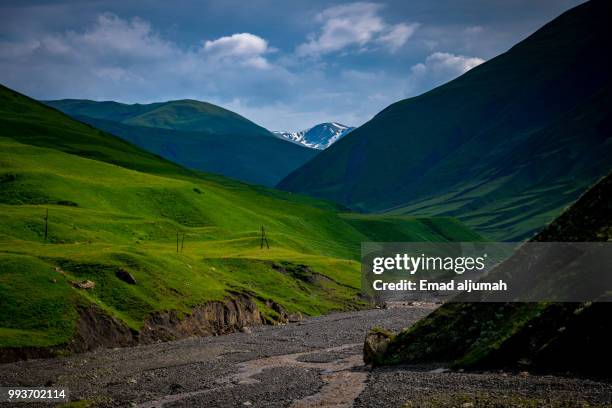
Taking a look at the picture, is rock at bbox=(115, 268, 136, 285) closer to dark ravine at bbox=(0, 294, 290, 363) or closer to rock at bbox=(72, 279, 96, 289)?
rock at bbox=(72, 279, 96, 289)

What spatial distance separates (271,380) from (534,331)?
79.3ft

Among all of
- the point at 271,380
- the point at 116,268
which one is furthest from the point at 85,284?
the point at 271,380

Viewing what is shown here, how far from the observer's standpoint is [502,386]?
4772 cm

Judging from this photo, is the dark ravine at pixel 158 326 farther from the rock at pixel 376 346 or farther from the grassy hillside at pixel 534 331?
the grassy hillside at pixel 534 331

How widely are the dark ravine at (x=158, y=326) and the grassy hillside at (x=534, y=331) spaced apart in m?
36.1

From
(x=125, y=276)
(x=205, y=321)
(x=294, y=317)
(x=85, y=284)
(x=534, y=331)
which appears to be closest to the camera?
(x=534, y=331)

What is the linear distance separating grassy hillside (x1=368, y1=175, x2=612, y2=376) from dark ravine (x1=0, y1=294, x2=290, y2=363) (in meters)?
36.1

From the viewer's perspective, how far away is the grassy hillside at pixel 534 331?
50.3 meters

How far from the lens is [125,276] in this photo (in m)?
97.3

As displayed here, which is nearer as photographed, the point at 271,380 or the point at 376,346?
the point at 271,380

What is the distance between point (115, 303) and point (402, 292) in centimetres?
10338

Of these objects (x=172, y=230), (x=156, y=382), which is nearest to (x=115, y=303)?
(x=156, y=382)

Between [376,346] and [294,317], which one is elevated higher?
[376,346]

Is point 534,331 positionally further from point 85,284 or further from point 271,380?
point 85,284
